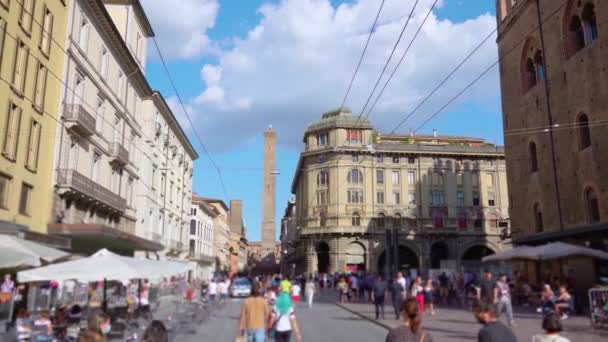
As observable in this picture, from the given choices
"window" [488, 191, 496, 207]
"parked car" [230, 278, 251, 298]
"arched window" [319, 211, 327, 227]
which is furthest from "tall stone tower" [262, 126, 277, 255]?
"parked car" [230, 278, 251, 298]

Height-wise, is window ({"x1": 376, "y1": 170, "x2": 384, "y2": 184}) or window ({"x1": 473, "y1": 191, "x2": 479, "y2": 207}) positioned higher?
window ({"x1": 376, "y1": 170, "x2": 384, "y2": 184})

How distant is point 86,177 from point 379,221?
43.1 metres

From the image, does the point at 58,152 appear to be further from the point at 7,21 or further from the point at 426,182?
the point at 426,182

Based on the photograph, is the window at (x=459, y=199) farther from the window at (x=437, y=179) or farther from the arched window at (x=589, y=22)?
the arched window at (x=589, y=22)

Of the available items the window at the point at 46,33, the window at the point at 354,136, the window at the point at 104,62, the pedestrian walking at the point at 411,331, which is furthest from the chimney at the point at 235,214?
the pedestrian walking at the point at 411,331

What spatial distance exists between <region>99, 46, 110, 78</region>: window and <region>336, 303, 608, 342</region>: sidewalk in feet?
65.6

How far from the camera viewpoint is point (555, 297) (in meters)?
17.9

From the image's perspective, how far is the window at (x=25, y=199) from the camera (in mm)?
21953

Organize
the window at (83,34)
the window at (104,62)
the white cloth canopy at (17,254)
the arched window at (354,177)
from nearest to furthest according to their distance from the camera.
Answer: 1. the white cloth canopy at (17,254)
2. the window at (83,34)
3. the window at (104,62)
4. the arched window at (354,177)

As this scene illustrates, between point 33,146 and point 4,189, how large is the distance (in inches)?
117

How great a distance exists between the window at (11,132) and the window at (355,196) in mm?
47165

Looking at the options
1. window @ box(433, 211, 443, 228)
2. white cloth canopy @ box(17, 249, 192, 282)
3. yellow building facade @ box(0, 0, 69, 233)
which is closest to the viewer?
white cloth canopy @ box(17, 249, 192, 282)

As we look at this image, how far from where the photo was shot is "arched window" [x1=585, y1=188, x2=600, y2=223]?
24.8 meters

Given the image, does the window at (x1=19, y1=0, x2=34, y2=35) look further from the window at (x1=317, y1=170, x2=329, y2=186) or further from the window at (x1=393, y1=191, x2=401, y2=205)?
the window at (x1=393, y1=191, x2=401, y2=205)
